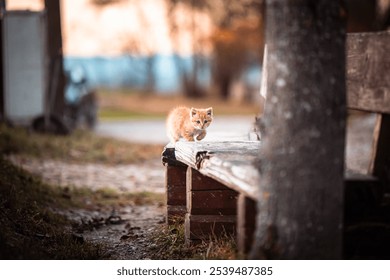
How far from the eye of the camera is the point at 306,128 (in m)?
3.70

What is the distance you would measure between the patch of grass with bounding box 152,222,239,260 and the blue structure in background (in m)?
31.5

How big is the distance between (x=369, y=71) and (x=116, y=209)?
3652 millimetres

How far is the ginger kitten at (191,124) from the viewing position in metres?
5.95

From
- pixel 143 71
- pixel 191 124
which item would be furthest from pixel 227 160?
pixel 143 71

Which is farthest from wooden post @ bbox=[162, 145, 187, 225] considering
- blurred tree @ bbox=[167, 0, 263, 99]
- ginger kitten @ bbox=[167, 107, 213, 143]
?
blurred tree @ bbox=[167, 0, 263, 99]

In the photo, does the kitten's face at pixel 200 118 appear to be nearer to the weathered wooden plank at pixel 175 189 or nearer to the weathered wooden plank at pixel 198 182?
the weathered wooden plank at pixel 175 189

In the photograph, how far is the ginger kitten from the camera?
5.95 meters

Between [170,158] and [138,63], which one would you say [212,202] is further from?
[138,63]

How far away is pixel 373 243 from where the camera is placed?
13.5ft

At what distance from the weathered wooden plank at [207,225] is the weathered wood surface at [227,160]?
0.44 metres

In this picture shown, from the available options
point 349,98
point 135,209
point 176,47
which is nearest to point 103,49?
point 176,47

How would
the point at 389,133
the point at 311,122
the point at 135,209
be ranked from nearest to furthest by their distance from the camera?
the point at 311,122 < the point at 389,133 < the point at 135,209

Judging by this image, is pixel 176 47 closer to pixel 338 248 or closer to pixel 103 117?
pixel 103 117
